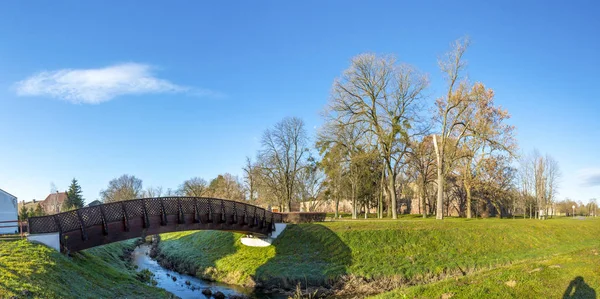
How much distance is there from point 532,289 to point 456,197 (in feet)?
194

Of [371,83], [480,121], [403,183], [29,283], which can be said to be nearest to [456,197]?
[403,183]

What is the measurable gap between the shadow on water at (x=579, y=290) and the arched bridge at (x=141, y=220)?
20087mm

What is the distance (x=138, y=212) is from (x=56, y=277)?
817cm

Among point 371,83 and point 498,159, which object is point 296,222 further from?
point 498,159

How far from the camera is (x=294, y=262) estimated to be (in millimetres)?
27172

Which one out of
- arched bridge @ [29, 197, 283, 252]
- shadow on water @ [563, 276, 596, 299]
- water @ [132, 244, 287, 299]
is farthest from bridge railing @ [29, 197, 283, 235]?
shadow on water @ [563, 276, 596, 299]

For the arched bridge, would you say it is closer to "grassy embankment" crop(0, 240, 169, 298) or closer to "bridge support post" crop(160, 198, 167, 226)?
"bridge support post" crop(160, 198, 167, 226)

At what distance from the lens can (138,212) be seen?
23141mm

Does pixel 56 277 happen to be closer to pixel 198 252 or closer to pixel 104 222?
pixel 104 222

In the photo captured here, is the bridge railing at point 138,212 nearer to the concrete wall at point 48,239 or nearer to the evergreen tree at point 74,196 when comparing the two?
the concrete wall at point 48,239

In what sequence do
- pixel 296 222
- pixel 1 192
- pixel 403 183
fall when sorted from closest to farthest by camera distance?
pixel 1 192 < pixel 296 222 < pixel 403 183

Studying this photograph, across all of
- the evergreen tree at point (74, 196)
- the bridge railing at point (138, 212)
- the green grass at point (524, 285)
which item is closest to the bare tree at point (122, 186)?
the evergreen tree at point (74, 196)

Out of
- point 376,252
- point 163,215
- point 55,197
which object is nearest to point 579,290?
point 376,252

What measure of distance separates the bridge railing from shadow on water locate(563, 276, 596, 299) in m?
20.1
